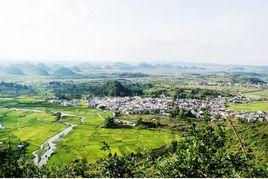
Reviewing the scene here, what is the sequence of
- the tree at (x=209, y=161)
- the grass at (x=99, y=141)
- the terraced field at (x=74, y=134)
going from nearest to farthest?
the tree at (x=209, y=161)
the grass at (x=99, y=141)
the terraced field at (x=74, y=134)

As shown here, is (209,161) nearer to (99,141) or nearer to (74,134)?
(99,141)

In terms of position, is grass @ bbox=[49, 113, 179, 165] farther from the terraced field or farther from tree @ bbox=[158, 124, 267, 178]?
tree @ bbox=[158, 124, 267, 178]

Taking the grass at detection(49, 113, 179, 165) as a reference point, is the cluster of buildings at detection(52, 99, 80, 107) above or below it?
below

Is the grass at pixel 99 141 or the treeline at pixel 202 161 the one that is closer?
the treeline at pixel 202 161

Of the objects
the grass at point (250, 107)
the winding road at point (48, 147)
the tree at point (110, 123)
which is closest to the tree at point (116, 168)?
the winding road at point (48, 147)

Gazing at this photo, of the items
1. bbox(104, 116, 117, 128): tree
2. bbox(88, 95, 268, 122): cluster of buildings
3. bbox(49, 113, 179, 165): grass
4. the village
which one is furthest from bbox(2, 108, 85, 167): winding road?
bbox(88, 95, 268, 122): cluster of buildings

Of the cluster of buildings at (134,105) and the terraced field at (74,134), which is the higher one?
the terraced field at (74,134)

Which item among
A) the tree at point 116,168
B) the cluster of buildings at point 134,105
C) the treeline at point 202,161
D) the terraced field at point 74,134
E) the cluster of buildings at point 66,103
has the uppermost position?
the treeline at point 202,161

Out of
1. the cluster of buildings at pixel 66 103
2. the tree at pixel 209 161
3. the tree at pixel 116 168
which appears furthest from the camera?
the cluster of buildings at pixel 66 103

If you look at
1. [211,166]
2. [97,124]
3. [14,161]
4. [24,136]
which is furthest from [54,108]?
[211,166]

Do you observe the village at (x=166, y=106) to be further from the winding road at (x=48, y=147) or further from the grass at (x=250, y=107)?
the winding road at (x=48, y=147)

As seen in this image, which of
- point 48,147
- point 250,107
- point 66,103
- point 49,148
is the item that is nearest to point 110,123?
point 48,147
